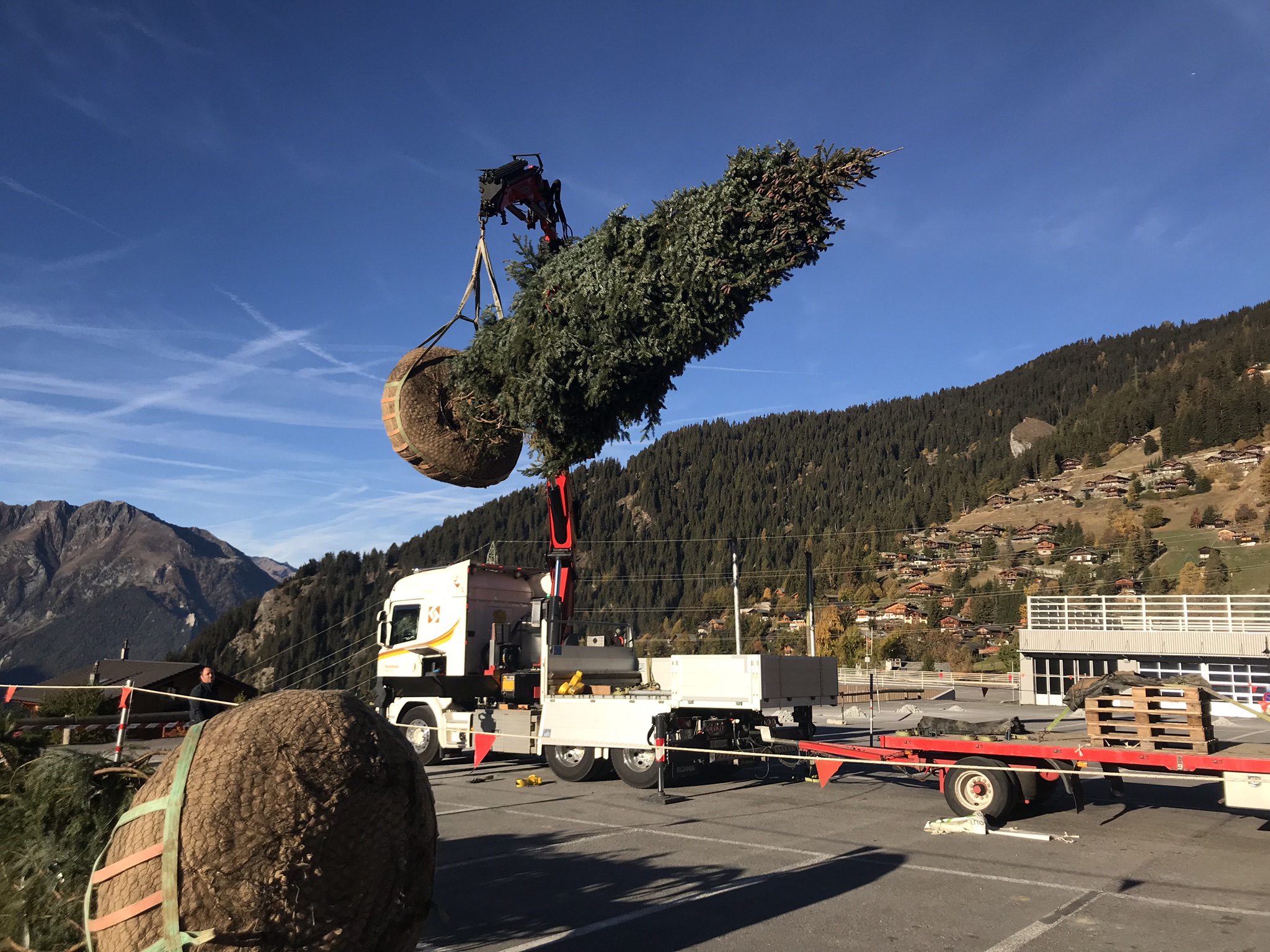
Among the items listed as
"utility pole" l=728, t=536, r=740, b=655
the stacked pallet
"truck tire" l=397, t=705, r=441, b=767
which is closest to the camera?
the stacked pallet

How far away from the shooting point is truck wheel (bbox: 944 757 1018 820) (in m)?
9.85

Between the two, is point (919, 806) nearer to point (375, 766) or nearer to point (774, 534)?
point (375, 766)

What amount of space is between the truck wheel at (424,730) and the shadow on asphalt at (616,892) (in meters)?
6.61

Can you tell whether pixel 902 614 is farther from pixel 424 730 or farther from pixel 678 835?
pixel 678 835

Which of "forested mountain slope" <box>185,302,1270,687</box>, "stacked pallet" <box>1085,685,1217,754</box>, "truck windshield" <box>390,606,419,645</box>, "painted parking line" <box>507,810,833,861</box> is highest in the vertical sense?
"forested mountain slope" <box>185,302,1270,687</box>

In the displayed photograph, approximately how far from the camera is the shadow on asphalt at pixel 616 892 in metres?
6.16

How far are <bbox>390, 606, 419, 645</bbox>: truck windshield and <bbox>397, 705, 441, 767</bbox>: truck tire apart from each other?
128 centimetres

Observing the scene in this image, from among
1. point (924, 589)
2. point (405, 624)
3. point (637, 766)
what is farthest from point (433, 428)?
point (924, 589)

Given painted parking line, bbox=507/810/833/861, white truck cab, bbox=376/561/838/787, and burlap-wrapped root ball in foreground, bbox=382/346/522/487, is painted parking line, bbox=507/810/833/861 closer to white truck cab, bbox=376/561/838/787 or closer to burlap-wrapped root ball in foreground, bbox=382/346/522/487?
white truck cab, bbox=376/561/838/787

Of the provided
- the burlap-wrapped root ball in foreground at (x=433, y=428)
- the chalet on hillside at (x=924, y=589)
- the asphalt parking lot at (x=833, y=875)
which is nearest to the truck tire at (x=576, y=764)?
the asphalt parking lot at (x=833, y=875)

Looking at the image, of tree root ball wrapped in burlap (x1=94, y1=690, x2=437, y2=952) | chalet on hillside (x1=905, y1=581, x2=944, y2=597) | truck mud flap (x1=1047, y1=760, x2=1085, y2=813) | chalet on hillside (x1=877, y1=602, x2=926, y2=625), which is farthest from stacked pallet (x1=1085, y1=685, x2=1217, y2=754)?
chalet on hillside (x1=905, y1=581, x2=944, y2=597)

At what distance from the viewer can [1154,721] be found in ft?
30.5

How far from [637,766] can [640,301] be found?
25.6ft

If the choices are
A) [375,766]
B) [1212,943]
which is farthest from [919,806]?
[375,766]
